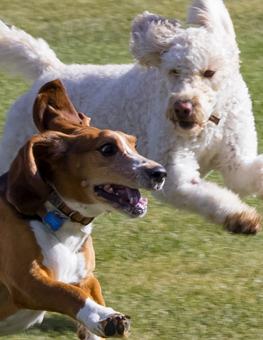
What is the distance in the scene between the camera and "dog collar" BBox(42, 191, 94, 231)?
3383mm

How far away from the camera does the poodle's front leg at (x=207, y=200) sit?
14.2 ft

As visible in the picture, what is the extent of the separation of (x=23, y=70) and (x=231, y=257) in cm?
252

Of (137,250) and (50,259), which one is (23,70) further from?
(50,259)

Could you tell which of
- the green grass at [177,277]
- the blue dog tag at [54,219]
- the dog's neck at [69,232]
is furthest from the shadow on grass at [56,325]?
the blue dog tag at [54,219]

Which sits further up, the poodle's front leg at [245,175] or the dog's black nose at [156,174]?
the dog's black nose at [156,174]

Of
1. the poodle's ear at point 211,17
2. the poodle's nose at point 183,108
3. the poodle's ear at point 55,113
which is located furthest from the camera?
the poodle's ear at point 211,17

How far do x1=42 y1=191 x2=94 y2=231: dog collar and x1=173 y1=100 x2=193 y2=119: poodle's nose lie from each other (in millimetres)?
1544

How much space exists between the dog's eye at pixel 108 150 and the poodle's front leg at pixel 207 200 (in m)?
1.33

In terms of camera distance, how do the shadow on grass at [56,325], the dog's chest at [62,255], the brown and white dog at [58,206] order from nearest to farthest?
the brown and white dog at [58,206], the dog's chest at [62,255], the shadow on grass at [56,325]

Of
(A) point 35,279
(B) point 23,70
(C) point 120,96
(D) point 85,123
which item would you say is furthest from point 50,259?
(B) point 23,70

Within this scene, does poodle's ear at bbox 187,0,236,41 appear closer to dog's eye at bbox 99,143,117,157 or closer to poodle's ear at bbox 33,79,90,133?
poodle's ear at bbox 33,79,90,133

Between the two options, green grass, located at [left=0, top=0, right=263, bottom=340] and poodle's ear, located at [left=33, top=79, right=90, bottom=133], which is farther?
green grass, located at [left=0, top=0, right=263, bottom=340]

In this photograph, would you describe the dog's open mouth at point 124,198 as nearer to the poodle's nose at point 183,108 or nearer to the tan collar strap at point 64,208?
the tan collar strap at point 64,208

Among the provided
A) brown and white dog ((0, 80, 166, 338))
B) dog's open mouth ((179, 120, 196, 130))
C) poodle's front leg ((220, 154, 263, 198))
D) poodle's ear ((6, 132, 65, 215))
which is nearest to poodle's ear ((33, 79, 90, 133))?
brown and white dog ((0, 80, 166, 338))
